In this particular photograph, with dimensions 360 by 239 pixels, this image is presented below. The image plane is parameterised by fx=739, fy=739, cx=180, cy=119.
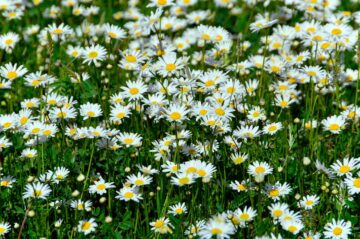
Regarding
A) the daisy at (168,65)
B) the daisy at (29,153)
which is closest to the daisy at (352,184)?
the daisy at (168,65)

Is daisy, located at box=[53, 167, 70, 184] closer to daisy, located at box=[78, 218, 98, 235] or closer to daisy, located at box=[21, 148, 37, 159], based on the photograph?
daisy, located at box=[21, 148, 37, 159]

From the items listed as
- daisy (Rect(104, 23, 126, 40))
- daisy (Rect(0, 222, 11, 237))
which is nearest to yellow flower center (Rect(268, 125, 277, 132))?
daisy (Rect(104, 23, 126, 40))

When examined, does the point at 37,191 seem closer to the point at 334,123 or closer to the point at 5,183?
the point at 5,183

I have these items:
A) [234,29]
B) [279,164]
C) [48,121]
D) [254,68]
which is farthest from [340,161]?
[234,29]

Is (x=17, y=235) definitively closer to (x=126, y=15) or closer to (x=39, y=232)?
(x=39, y=232)

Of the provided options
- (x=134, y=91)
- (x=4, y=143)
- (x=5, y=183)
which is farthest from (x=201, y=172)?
(x=4, y=143)

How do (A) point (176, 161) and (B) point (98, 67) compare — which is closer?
(A) point (176, 161)

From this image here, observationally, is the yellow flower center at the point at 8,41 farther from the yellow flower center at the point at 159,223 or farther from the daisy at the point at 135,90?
the yellow flower center at the point at 159,223
